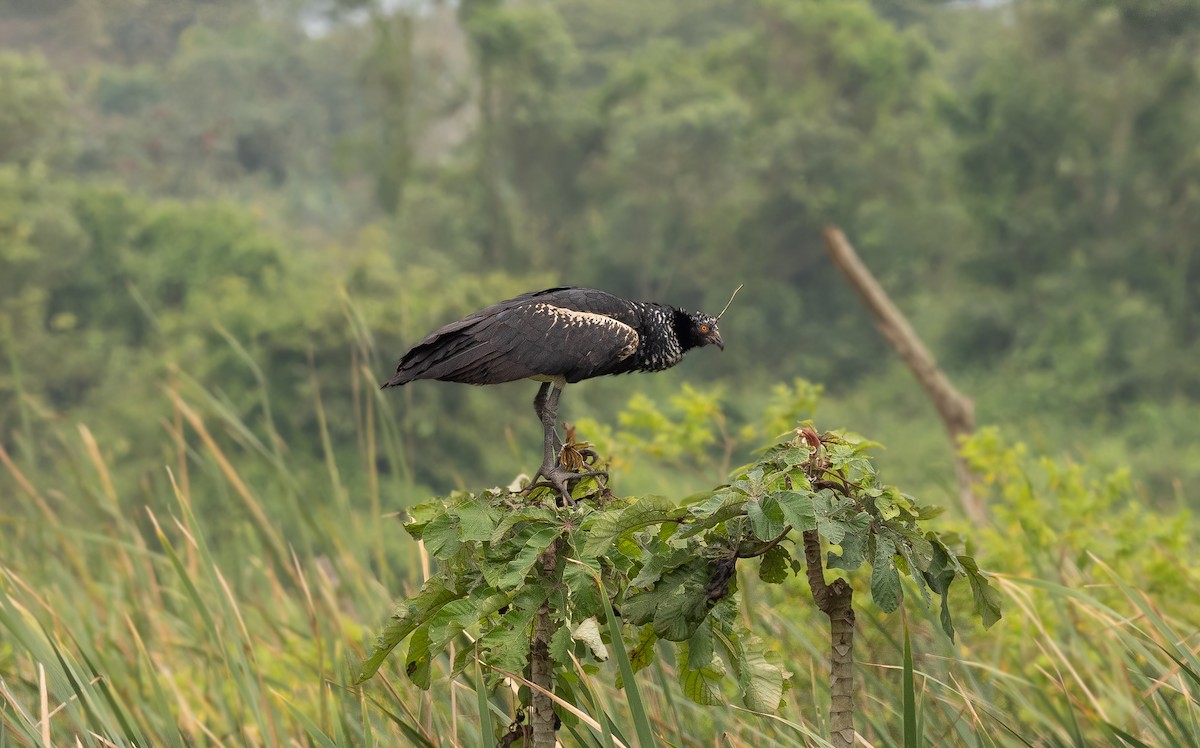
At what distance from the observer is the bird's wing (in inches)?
98.6

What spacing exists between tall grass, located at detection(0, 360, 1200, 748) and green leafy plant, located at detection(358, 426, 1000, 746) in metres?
0.10

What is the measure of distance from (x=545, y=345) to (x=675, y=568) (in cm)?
79

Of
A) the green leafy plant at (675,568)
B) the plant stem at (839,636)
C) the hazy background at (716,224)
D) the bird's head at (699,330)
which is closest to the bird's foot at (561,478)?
the green leafy plant at (675,568)

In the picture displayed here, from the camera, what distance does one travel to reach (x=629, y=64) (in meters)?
39.0

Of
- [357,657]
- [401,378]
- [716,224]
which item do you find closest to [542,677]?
[401,378]

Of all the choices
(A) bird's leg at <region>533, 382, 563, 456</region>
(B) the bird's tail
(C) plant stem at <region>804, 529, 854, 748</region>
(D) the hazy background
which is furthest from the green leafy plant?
(D) the hazy background

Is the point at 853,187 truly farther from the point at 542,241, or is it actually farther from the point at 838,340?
the point at 542,241

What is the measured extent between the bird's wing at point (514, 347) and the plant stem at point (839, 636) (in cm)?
78

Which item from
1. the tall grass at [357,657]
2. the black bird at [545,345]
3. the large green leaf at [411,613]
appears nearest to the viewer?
the large green leaf at [411,613]

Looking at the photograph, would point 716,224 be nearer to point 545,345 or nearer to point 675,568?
point 545,345

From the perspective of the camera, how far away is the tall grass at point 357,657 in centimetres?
238

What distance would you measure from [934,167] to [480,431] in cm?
1916

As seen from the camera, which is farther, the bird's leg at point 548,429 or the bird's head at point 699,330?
the bird's head at point 699,330

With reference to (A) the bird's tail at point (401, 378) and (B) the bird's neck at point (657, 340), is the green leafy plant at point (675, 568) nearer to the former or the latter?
(A) the bird's tail at point (401, 378)
